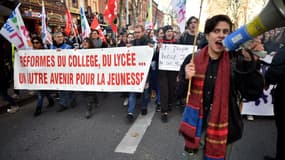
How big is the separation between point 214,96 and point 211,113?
0.46 ft

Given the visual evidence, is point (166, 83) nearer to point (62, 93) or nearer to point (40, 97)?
point (62, 93)

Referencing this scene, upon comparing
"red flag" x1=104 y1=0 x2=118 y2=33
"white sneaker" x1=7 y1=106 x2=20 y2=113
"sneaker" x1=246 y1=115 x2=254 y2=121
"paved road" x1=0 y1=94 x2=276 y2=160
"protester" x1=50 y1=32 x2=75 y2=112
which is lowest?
"paved road" x1=0 y1=94 x2=276 y2=160

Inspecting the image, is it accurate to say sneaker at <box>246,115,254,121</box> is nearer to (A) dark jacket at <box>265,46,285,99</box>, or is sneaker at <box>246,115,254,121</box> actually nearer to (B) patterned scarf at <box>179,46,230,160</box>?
(A) dark jacket at <box>265,46,285,99</box>

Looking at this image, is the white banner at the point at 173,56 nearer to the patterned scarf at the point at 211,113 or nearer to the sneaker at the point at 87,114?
the sneaker at the point at 87,114

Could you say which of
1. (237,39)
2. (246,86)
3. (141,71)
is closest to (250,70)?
(246,86)

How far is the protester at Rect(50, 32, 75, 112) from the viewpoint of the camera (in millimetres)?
5207

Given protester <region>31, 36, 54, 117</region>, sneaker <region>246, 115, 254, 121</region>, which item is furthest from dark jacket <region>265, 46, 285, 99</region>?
protester <region>31, 36, 54, 117</region>

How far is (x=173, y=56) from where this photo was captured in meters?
4.88

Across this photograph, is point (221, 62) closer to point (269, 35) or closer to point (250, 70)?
point (250, 70)

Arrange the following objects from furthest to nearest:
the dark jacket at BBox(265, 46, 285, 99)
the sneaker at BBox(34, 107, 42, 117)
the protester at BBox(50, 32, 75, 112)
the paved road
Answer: the protester at BBox(50, 32, 75, 112)
the sneaker at BBox(34, 107, 42, 117)
the paved road
the dark jacket at BBox(265, 46, 285, 99)

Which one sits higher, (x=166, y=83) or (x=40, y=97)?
→ (x=166, y=83)

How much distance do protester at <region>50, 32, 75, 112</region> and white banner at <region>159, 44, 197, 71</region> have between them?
2.33m

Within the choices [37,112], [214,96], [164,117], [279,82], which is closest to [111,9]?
[37,112]

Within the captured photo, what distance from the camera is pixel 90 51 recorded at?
481cm
